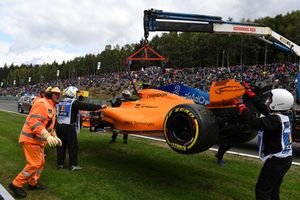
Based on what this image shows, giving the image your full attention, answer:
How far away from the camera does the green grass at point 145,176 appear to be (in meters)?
5.87

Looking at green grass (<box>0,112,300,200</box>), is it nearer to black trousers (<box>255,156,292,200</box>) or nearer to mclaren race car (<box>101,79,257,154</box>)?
mclaren race car (<box>101,79,257,154</box>)

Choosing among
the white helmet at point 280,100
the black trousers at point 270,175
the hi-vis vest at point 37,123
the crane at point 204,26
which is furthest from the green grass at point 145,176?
the crane at point 204,26

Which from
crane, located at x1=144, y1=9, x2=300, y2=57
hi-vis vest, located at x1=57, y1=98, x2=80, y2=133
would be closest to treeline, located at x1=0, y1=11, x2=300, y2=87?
crane, located at x1=144, y1=9, x2=300, y2=57

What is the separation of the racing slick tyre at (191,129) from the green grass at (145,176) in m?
1.19

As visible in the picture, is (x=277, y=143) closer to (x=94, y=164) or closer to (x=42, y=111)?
(x=42, y=111)

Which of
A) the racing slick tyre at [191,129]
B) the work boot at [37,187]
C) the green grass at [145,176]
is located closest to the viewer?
the racing slick tyre at [191,129]

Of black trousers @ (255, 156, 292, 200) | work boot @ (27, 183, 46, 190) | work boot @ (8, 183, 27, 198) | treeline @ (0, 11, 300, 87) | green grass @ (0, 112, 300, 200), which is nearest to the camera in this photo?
black trousers @ (255, 156, 292, 200)

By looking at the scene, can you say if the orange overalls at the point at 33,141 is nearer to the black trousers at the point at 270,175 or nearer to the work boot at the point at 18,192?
the work boot at the point at 18,192

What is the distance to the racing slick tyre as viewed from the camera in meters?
4.81

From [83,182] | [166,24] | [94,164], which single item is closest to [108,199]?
[83,182]

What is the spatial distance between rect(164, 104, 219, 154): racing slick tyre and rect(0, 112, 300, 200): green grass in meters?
1.19

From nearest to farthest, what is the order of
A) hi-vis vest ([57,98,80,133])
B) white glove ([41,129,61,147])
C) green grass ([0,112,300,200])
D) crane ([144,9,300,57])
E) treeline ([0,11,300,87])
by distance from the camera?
white glove ([41,129,61,147])
green grass ([0,112,300,200])
hi-vis vest ([57,98,80,133])
crane ([144,9,300,57])
treeline ([0,11,300,87])

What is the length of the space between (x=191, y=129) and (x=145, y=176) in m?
2.38

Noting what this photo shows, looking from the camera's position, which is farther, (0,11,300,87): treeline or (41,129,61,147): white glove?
(0,11,300,87): treeline
